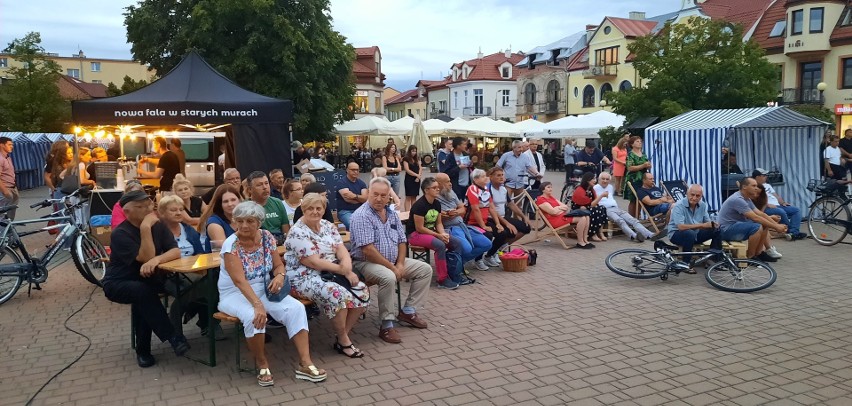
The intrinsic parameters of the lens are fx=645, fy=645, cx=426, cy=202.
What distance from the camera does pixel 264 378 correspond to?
461cm

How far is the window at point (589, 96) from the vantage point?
161 feet

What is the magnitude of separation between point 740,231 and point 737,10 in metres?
40.0

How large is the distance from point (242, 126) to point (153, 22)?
1866 centimetres

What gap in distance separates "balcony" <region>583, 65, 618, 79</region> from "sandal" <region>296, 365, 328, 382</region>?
45087mm

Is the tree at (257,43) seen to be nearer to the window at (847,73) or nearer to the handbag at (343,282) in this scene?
the handbag at (343,282)

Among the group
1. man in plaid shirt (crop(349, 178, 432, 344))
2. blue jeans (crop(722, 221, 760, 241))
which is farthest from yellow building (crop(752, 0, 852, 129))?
man in plaid shirt (crop(349, 178, 432, 344))

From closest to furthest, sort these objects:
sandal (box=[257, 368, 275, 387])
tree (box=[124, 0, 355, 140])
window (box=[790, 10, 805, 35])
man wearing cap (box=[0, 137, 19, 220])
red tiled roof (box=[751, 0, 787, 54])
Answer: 1. sandal (box=[257, 368, 275, 387])
2. man wearing cap (box=[0, 137, 19, 220])
3. tree (box=[124, 0, 355, 140])
4. window (box=[790, 10, 805, 35])
5. red tiled roof (box=[751, 0, 787, 54])

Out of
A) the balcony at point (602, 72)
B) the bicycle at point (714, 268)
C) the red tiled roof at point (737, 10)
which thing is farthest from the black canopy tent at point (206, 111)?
the balcony at point (602, 72)

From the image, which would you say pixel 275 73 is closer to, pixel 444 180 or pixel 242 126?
pixel 242 126

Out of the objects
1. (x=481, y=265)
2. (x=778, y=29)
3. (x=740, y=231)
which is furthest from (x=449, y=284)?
(x=778, y=29)

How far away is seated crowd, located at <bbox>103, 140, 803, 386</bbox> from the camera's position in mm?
4766

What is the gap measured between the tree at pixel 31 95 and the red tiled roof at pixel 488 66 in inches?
1590

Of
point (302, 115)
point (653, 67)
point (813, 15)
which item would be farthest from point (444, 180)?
point (813, 15)

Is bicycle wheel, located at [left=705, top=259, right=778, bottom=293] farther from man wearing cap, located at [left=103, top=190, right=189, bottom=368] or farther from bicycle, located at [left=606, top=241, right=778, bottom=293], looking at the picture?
man wearing cap, located at [left=103, top=190, right=189, bottom=368]
